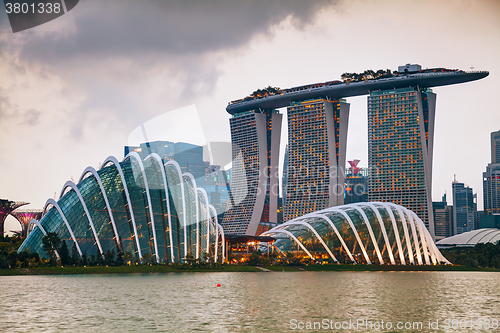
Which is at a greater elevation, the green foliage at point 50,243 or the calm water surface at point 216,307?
the green foliage at point 50,243

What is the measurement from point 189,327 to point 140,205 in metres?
82.9

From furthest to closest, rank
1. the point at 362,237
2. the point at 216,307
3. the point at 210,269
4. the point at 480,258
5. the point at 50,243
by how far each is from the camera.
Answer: the point at 480,258
the point at 362,237
the point at 210,269
the point at 50,243
the point at 216,307

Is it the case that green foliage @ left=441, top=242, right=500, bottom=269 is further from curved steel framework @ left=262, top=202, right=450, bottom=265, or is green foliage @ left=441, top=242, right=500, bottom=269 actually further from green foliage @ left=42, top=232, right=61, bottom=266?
green foliage @ left=42, top=232, right=61, bottom=266

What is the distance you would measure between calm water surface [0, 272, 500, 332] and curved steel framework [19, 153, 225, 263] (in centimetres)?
4237

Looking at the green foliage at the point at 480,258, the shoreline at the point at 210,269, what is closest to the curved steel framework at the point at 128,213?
the shoreline at the point at 210,269

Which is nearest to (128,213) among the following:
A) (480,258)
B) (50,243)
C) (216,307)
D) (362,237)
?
(50,243)

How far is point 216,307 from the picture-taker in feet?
169

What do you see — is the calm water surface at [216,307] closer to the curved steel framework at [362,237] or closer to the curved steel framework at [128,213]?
the curved steel framework at [128,213]

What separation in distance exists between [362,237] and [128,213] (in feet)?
208

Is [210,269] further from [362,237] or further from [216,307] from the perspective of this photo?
[216,307]

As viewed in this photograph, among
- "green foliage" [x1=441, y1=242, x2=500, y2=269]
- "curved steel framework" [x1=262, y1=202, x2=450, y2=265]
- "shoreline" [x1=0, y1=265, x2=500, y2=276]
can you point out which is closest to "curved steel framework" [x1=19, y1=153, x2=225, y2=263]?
"shoreline" [x1=0, y1=265, x2=500, y2=276]

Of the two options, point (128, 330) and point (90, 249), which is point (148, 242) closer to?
point (90, 249)

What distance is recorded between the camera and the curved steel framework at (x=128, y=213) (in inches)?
4510

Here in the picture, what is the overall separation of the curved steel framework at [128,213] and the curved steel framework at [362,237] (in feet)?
111
